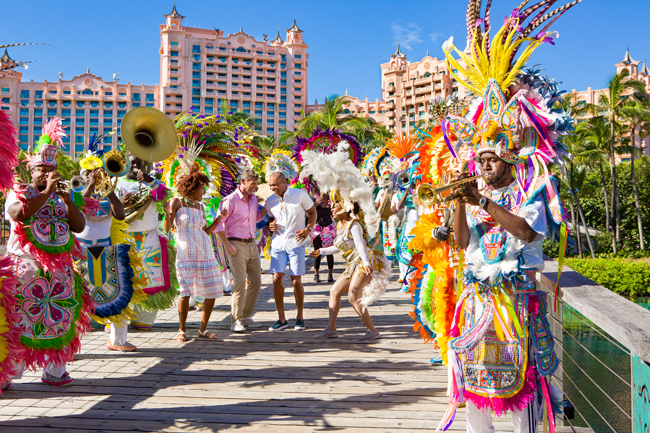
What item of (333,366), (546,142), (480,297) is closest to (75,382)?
(333,366)

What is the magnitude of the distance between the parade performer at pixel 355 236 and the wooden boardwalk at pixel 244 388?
0.56m

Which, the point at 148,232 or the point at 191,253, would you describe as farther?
the point at 148,232

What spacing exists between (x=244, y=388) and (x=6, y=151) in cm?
253

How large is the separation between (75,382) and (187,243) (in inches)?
74.6

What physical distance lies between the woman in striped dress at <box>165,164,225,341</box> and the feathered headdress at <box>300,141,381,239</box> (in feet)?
4.45

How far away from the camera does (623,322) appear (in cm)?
221

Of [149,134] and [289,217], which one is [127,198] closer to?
[149,134]

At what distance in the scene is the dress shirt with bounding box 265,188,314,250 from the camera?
21.2 ft

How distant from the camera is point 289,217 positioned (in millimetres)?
6523

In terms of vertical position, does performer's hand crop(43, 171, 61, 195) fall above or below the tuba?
below

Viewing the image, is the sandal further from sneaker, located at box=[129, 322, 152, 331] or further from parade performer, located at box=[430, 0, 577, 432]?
parade performer, located at box=[430, 0, 577, 432]

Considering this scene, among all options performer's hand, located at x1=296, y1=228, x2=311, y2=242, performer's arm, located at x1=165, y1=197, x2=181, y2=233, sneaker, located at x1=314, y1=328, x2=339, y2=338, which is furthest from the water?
performer's arm, located at x1=165, y1=197, x2=181, y2=233

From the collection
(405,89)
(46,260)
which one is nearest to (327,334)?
(46,260)

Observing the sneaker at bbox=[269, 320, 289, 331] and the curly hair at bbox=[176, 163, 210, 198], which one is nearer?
the curly hair at bbox=[176, 163, 210, 198]
